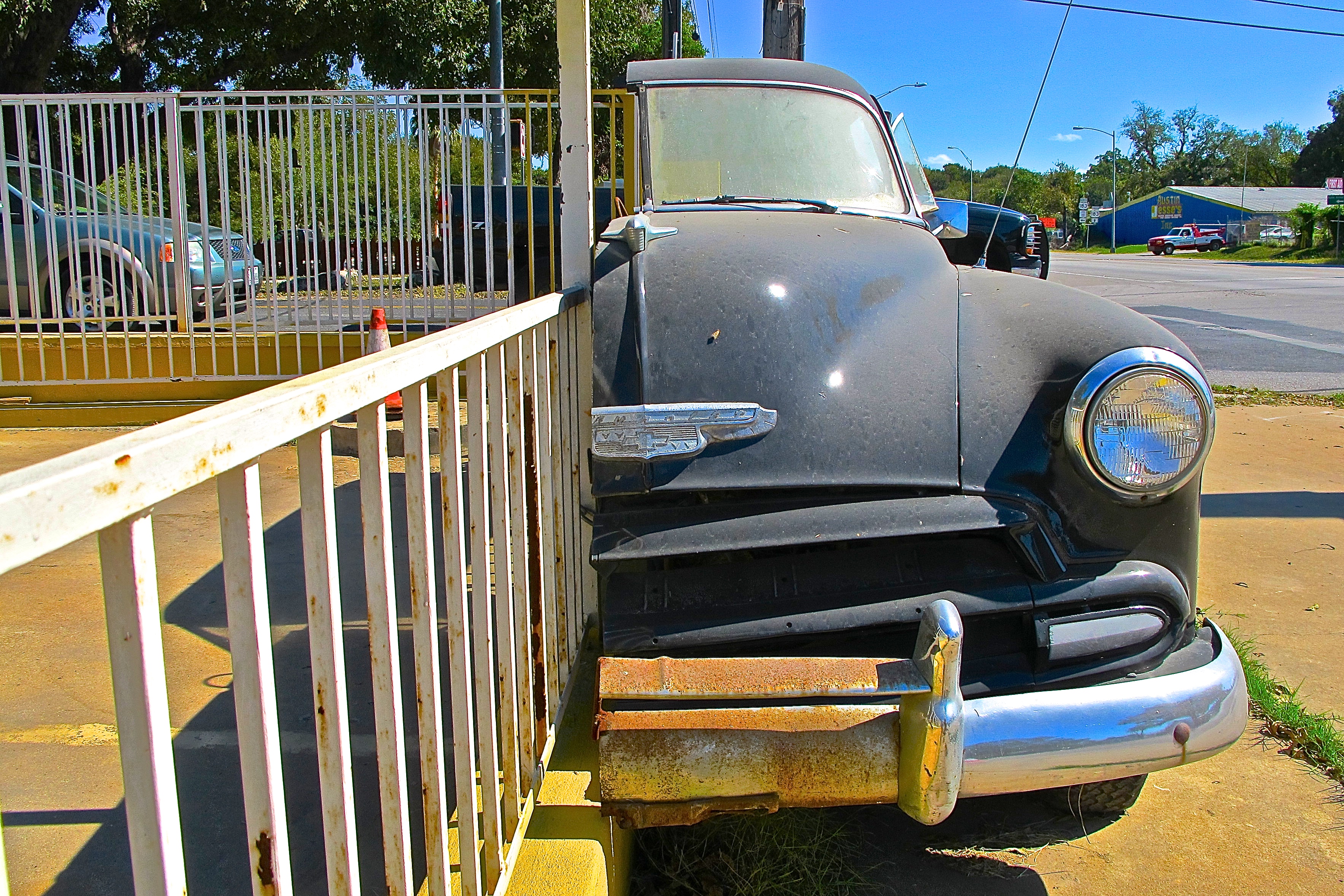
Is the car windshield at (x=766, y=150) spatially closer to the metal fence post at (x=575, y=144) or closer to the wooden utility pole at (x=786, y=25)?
the metal fence post at (x=575, y=144)

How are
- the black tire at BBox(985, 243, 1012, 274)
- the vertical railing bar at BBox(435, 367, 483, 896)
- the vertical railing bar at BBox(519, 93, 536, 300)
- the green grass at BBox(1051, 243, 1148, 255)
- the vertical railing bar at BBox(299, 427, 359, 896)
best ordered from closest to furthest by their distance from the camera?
the vertical railing bar at BBox(299, 427, 359, 896) < the vertical railing bar at BBox(435, 367, 483, 896) < the vertical railing bar at BBox(519, 93, 536, 300) < the black tire at BBox(985, 243, 1012, 274) < the green grass at BBox(1051, 243, 1148, 255)

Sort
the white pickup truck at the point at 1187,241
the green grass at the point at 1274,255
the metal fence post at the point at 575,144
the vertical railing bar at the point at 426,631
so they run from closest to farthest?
the vertical railing bar at the point at 426,631
the metal fence post at the point at 575,144
the green grass at the point at 1274,255
the white pickup truck at the point at 1187,241

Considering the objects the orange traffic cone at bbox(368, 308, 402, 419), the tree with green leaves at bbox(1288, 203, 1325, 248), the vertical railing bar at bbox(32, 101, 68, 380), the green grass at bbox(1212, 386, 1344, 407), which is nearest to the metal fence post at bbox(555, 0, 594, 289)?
the orange traffic cone at bbox(368, 308, 402, 419)

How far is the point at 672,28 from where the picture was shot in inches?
514

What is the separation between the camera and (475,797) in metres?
1.73

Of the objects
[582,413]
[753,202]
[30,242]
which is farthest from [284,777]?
[30,242]

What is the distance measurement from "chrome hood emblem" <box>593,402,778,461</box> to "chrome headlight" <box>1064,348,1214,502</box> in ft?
2.23

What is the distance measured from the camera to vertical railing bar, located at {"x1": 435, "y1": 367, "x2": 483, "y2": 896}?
1.69 metres

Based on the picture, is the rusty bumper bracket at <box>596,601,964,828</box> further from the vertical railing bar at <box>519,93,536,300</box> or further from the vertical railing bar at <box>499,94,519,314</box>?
the vertical railing bar at <box>499,94,519,314</box>

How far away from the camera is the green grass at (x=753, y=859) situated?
7.75 ft

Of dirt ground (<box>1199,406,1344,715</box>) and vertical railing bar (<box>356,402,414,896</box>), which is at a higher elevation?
vertical railing bar (<box>356,402,414,896</box>)

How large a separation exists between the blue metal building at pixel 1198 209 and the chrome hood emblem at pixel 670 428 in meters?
67.2

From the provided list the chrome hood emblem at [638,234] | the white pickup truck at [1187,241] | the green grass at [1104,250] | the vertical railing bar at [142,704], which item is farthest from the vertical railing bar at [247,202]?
the white pickup truck at [1187,241]

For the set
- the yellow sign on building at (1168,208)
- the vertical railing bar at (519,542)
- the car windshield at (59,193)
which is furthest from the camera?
the yellow sign on building at (1168,208)
